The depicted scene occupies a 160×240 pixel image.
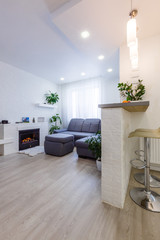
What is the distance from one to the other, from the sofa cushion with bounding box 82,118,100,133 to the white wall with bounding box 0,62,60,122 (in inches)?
70.3

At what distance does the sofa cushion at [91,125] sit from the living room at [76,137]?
8cm

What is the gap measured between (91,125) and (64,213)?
3.18m

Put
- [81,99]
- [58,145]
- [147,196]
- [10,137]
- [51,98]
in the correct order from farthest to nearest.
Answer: [81,99] → [51,98] → [10,137] → [58,145] → [147,196]

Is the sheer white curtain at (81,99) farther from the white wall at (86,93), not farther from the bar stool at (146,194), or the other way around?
the bar stool at (146,194)

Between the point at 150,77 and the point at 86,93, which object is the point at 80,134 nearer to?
the point at 86,93

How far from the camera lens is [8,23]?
1.88 m

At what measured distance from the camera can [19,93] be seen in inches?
144

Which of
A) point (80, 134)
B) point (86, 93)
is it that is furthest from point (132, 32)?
point (86, 93)

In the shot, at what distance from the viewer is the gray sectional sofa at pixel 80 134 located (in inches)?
102

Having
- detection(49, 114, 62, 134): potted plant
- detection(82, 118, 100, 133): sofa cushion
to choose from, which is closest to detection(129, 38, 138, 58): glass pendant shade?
detection(82, 118, 100, 133): sofa cushion

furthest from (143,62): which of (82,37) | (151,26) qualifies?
(82,37)

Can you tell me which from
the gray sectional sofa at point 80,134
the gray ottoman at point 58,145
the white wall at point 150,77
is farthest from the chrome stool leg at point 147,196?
the gray ottoman at point 58,145

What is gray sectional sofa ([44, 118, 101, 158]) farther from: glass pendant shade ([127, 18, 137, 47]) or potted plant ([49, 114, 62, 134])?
glass pendant shade ([127, 18, 137, 47])

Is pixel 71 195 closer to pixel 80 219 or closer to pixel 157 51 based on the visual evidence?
pixel 80 219
